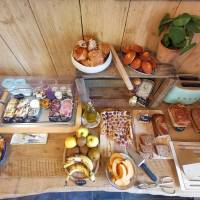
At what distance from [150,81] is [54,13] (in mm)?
491

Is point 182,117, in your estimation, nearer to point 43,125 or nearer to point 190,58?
point 190,58

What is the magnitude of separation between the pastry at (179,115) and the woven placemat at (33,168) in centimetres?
56

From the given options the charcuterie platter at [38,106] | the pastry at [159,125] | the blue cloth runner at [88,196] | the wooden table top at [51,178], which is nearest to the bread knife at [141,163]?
the wooden table top at [51,178]

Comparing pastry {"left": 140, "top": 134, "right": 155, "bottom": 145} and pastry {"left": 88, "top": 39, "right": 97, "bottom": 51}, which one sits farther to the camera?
pastry {"left": 140, "top": 134, "right": 155, "bottom": 145}

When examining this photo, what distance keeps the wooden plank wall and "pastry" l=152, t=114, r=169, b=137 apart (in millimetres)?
260

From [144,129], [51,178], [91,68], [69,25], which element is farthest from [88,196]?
[69,25]

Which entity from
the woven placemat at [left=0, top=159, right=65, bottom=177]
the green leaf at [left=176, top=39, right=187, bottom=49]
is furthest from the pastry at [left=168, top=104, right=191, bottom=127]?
the woven placemat at [left=0, top=159, right=65, bottom=177]

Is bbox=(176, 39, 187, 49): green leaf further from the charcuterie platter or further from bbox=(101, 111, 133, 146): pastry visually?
the charcuterie platter

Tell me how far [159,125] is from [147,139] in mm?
100

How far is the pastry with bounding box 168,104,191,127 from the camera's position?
760 millimetres

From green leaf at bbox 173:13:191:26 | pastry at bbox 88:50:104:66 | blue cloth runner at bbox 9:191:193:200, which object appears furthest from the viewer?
blue cloth runner at bbox 9:191:193:200

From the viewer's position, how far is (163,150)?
27.9 inches

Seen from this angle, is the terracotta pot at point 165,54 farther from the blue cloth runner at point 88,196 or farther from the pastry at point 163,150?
the blue cloth runner at point 88,196

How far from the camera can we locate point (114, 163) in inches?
25.3
